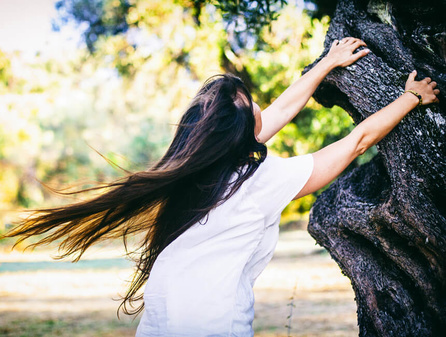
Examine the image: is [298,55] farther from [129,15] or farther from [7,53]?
[7,53]

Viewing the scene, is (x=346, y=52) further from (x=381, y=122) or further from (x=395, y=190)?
(x=395, y=190)

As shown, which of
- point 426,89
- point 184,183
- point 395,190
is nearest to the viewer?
point 184,183

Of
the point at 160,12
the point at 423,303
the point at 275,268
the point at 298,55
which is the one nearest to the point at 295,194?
the point at 423,303

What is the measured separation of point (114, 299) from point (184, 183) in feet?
7.17

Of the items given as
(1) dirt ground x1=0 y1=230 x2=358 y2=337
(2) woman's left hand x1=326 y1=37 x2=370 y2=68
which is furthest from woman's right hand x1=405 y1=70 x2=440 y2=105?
(1) dirt ground x1=0 y1=230 x2=358 y2=337

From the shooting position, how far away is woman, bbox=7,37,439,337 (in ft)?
6.13

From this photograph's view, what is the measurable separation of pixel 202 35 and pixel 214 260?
7324 millimetres

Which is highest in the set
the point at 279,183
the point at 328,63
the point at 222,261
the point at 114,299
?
the point at 328,63

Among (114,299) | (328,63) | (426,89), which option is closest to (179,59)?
(114,299)

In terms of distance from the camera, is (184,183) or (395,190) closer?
(184,183)

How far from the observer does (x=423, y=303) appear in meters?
2.40

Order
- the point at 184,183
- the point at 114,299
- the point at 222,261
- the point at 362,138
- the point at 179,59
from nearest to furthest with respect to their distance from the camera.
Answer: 1. the point at 222,261
2. the point at 362,138
3. the point at 184,183
4. the point at 114,299
5. the point at 179,59

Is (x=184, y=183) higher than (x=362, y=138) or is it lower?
lower

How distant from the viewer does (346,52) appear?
2598 mm
